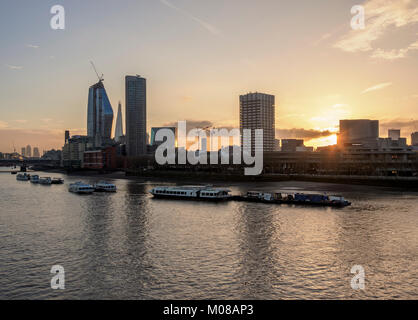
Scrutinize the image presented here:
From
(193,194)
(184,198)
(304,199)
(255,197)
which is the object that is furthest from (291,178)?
(304,199)

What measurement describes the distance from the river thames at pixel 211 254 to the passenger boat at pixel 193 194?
54.5 ft

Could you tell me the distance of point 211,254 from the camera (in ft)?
107

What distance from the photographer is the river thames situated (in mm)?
24531

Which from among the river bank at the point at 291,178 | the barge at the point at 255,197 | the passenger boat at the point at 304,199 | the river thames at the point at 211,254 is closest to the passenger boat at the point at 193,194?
the barge at the point at 255,197

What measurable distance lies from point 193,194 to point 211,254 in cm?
4490

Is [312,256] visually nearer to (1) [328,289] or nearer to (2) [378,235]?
(1) [328,289]

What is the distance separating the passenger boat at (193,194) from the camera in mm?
74375

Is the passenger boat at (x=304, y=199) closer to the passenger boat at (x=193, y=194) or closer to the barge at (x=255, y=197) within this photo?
the barge at (x=255, y=197)

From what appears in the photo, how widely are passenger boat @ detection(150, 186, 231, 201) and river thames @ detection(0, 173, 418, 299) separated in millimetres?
16613

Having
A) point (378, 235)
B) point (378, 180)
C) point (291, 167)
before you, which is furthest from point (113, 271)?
point (291, 167)

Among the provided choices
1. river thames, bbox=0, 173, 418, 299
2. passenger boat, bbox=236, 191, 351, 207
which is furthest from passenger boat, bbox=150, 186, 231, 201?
river thames, bbox=0, 173, 418, 299

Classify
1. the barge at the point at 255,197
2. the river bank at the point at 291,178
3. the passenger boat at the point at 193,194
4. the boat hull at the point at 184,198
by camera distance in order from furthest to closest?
the river bank at the point at 291,178
the passenger boat at the point at 193,194
the boat hull at the point at 184,198
the barge at the point at 255,197

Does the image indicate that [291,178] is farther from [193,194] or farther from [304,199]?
[304,199]

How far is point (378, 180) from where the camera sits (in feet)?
336
